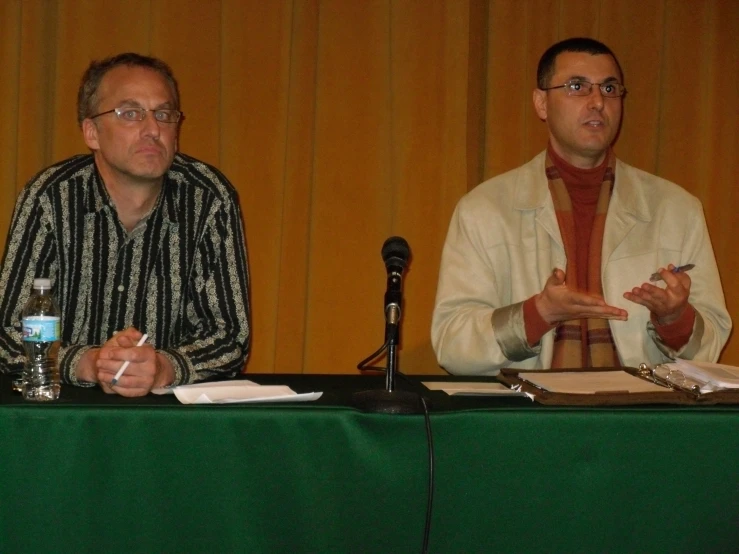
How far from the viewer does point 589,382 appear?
1871 mm

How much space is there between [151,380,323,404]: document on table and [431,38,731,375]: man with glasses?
92cm

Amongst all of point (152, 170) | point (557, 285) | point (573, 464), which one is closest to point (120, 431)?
point (573, 464)

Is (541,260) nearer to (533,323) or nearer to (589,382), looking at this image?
(533,323)

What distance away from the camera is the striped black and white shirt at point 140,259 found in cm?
226

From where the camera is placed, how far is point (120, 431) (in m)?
1.51

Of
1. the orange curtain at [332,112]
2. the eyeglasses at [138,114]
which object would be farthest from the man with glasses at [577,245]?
the eyeglasses at [138,114]

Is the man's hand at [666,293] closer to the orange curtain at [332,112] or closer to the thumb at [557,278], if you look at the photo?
the thumb at [557,278]

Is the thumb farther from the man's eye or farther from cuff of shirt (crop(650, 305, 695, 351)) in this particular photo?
the man's eye

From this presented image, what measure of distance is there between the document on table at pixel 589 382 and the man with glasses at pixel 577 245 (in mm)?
437

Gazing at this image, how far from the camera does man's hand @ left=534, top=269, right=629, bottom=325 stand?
2137 mm

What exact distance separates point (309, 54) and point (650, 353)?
1825 mm

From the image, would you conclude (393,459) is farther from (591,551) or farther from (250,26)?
(250,26)

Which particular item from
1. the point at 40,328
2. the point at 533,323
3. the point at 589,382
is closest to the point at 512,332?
the point at 533,323

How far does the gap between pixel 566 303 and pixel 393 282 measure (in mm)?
686
